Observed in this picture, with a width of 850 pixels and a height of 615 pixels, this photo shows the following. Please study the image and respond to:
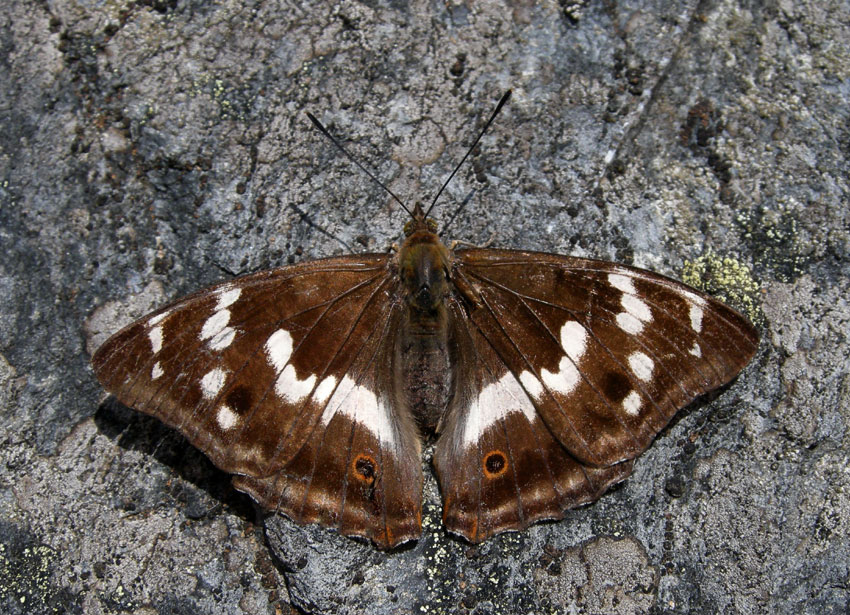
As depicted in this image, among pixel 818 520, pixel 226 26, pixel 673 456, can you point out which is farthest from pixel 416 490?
pixel 226 26

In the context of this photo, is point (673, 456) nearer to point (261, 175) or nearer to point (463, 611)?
point (463, 611)

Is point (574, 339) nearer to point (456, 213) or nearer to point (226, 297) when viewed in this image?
point (456, 213)

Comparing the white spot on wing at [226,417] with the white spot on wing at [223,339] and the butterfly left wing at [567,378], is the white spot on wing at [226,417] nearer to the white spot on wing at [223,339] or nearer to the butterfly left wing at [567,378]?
the white spot on wing at [223,339]

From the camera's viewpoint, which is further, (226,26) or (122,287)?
(226,26)

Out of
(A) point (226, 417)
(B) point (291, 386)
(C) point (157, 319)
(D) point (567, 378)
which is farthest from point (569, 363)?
(C) point (157, 319)

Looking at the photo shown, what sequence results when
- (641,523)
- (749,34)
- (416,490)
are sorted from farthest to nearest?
(749,34) → (641,523) → (416,490)

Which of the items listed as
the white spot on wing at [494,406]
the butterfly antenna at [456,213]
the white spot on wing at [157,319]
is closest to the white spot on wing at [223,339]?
the white spot on wing at [157,319]
